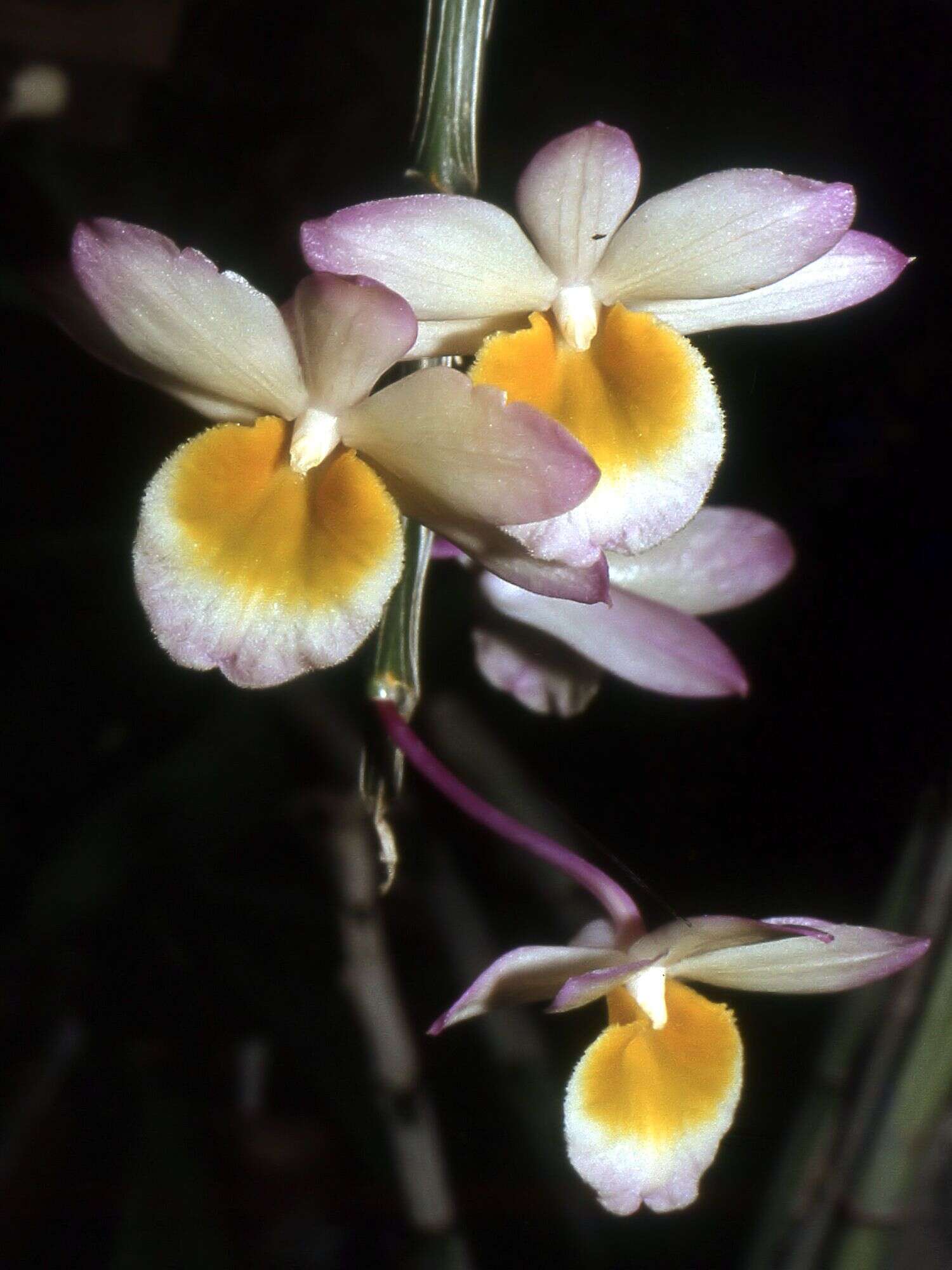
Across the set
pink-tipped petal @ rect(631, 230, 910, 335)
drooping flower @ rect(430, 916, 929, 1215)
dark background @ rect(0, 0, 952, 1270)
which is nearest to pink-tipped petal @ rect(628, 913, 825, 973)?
drooping flower @ rect(430, 916, 929, 1215)

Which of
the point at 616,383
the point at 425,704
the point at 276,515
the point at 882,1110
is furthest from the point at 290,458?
the point at 425,704

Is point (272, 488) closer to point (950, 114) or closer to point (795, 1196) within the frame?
point (795, 1196)

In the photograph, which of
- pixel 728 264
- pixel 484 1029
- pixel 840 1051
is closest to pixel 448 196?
pixel 728 264

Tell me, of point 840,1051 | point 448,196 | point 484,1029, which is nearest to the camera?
point 448,196

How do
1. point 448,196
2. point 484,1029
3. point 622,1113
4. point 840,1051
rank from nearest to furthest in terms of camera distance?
point 448,196 → point 622,1113 → point 840,1051 → point 484,1029

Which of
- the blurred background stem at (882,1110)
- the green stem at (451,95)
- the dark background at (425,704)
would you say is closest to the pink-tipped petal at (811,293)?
the green stem at (451,95)

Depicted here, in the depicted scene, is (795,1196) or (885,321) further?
(885,321)
